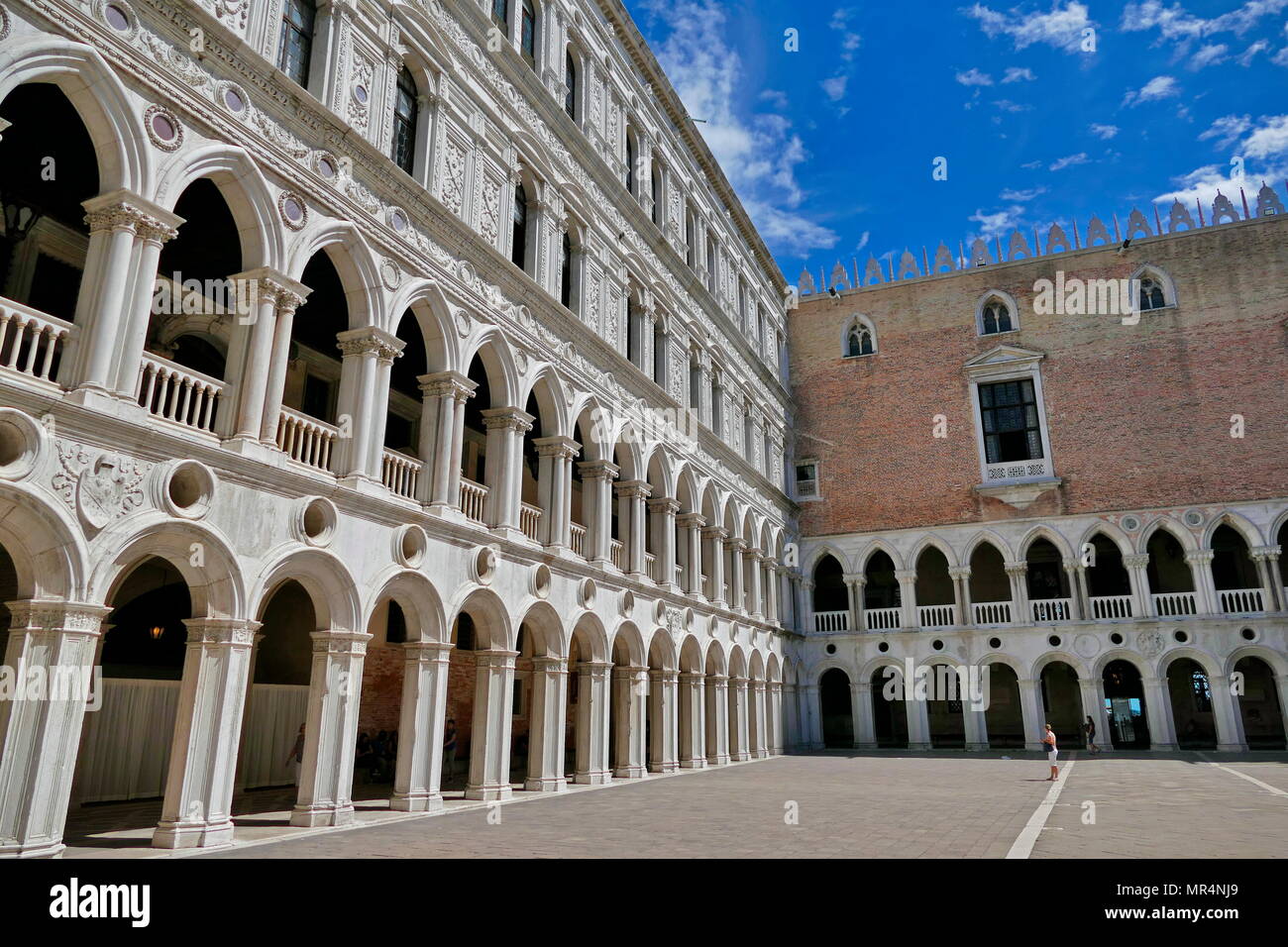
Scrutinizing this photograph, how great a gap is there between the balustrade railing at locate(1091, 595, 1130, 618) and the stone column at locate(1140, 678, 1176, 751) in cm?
209

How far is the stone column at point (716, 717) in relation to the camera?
22.2m

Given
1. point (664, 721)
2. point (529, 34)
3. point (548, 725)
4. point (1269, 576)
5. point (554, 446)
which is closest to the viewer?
point (548, 725)

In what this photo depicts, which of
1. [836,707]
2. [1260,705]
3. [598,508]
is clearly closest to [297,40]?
[598,508]

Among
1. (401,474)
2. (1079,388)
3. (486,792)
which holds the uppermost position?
(1079,388)

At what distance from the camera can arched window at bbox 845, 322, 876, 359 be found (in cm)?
3241

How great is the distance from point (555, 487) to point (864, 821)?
7614mm

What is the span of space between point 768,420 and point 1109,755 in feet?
46.5

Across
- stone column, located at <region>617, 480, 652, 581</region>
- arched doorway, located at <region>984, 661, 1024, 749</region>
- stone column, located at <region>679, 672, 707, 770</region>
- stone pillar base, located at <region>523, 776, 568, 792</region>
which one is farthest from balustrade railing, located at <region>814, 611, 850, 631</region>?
stone pillar base, located at <region>523, 776, 568, 792</region>

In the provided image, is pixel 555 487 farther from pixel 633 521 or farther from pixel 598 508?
pixel 633 521

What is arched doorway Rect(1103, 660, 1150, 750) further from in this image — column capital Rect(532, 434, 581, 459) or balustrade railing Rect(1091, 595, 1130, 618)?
column capital Rect(532, 434, 581, 459)

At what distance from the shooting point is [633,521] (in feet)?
60.5

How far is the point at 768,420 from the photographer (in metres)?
29.9
